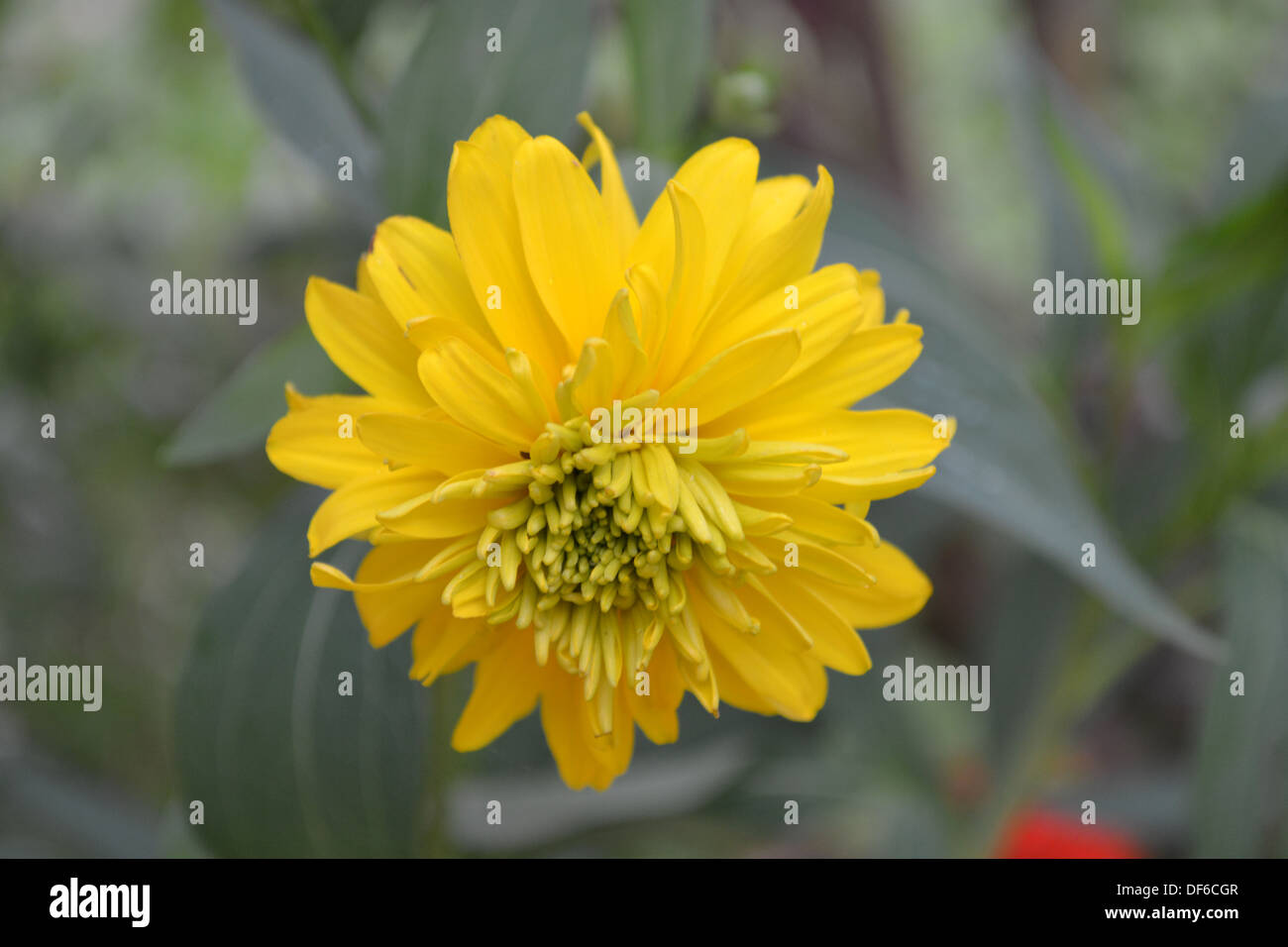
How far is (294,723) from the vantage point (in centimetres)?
60

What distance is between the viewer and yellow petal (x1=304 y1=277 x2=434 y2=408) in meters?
0.43

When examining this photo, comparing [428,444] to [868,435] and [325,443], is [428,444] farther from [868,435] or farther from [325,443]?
[868,435]

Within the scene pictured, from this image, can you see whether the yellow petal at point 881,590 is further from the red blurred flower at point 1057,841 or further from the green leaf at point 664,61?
the red blurred flower at point 1057,841

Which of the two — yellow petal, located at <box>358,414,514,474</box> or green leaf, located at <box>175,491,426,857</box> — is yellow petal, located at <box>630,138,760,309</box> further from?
green leaf, located at <box>175,491,426,857</box>

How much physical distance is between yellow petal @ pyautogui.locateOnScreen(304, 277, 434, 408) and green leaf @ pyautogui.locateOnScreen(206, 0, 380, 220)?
0.18m

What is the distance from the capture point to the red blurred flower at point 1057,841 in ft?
3.19

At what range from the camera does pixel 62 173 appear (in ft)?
3.13

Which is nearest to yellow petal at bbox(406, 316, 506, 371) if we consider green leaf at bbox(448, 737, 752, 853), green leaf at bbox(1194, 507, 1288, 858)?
green leaf at bbox(448, 737, 752, 853)

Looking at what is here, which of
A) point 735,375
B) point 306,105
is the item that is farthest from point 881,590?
point 306,105

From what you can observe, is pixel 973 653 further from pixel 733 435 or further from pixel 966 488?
pixel 733 435

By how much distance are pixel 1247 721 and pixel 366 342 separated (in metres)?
0.67

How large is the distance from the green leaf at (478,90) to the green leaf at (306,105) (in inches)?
1.7
